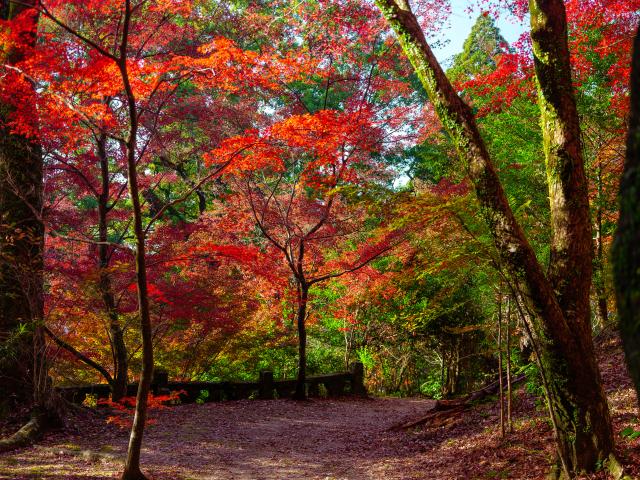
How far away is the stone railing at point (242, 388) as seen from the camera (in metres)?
9.66

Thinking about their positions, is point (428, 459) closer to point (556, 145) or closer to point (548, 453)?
point (548, 453)

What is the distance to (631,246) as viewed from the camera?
110cm

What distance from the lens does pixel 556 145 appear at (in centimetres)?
455

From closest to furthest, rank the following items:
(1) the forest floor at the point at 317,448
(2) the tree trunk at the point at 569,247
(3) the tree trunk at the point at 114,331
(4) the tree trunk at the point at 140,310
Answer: (2) the tree trunk at the point at 569,247 < (4) the tree trunk at the point at 140,310 < (1) the forest floor at the point at 317,448 < (3) the tree trunk at the point at 114,331

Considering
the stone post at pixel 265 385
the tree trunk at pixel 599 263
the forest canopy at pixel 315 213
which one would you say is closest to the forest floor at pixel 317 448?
the forest canopy at pixel 315 213

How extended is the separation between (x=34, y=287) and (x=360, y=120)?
6.59m

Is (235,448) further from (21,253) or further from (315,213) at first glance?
(315,213)

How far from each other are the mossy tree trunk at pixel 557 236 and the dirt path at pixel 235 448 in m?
2.01

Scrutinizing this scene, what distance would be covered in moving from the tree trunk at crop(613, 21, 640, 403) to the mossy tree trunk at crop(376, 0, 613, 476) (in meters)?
3.28

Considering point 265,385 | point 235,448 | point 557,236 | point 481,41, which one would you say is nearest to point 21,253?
point 235,448

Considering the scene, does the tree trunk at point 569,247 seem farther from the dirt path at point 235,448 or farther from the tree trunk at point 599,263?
the tree trunk at point 599,263

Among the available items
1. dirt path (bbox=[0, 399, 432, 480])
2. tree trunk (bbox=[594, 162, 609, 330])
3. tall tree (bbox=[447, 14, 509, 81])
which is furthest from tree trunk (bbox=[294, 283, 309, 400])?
tall tree (bbox=[447, 14, 509, 81])

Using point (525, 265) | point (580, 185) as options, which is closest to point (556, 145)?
point (580, 185)

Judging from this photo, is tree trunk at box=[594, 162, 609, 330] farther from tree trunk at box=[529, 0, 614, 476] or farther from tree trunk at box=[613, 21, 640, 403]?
tree trunk at box=[613, 21, 640, 403]
